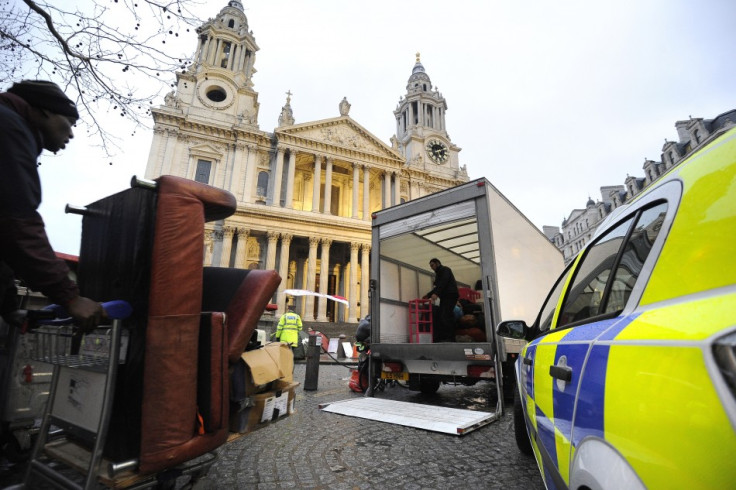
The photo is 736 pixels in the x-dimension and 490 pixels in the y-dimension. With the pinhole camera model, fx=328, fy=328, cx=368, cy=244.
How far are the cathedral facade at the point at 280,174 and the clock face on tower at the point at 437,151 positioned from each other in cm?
408

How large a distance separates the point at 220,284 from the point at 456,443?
108 inches

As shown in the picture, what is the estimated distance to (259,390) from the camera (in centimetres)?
221

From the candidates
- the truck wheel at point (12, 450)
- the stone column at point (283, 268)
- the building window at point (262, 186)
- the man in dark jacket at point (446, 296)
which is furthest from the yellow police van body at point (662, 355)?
the building window at point (262, 186)

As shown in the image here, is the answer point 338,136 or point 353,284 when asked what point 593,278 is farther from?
point 338,136

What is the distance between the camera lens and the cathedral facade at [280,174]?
25109mm

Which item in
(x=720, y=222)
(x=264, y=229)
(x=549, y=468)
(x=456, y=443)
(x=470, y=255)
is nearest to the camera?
(x=720, y=222)

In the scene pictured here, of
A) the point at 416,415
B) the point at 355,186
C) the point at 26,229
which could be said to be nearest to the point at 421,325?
the point at 416,415

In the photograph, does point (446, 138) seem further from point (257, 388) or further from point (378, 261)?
point (257, 388)

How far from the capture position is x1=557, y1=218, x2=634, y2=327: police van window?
4.77 ft

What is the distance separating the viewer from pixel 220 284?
89.0 inches

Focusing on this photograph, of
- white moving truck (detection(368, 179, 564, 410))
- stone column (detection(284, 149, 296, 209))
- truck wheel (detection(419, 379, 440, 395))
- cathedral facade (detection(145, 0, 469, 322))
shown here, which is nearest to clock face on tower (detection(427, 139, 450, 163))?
cathedral facade (detection(145, 0, 469, 322))

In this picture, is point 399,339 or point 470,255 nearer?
point 399,339

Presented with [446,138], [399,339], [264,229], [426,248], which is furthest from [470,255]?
[446,138]

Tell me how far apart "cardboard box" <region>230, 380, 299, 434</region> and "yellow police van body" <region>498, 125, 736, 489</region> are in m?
1.62
